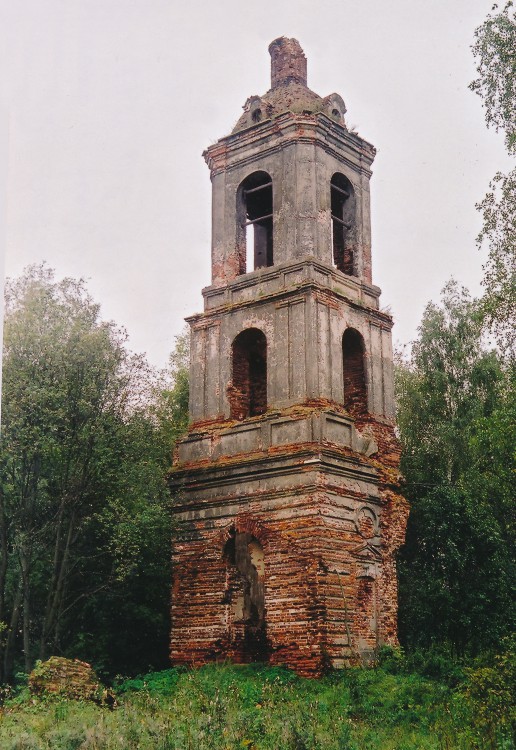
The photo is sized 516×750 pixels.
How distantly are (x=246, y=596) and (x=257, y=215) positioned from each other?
8.54 meters

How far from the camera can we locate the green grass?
888 centimetres

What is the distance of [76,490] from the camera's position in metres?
15.6

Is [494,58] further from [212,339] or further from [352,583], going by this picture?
[352,583]

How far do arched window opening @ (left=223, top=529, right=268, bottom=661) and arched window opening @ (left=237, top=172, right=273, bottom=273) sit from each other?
20.4 ft

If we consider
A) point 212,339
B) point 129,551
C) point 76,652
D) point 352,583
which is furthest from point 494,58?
point 76,652

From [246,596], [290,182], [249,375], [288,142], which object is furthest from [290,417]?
[288,142]

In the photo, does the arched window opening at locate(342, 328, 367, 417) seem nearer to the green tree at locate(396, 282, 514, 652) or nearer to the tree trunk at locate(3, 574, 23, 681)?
the green tree at locate(396, 282, 514, 652)

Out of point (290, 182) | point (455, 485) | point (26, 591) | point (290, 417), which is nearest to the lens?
point (26, 591)

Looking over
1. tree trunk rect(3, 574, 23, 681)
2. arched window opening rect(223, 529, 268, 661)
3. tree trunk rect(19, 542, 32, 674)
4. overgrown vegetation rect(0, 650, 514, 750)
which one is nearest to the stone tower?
arched window opening rect(223, 529, 268, 661)

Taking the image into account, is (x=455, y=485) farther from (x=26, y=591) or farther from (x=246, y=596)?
(x=26, y=591)

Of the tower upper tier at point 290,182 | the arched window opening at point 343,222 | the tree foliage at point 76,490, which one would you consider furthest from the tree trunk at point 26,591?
the arched window opening at point 343,222

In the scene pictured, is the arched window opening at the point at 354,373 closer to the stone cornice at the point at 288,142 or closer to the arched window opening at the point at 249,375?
the arched window opening at the point at 249,375

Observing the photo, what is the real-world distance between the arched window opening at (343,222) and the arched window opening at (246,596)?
6230mm

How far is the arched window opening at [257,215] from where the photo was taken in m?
18.5
